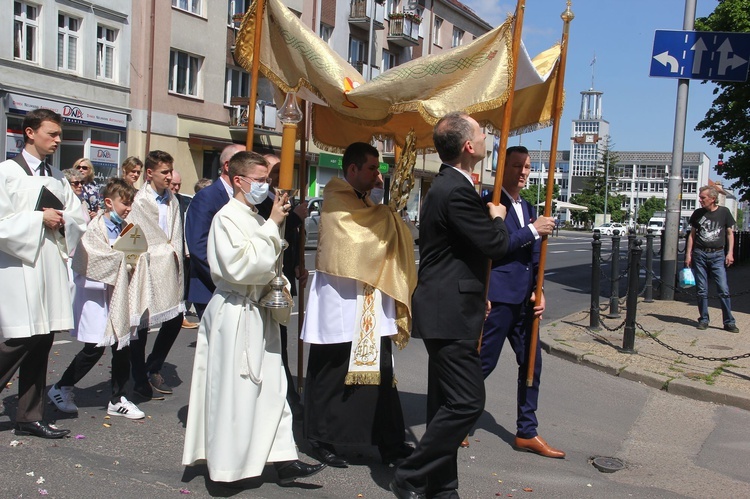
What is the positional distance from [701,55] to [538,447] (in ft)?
28.3

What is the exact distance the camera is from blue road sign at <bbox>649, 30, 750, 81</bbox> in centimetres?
1109

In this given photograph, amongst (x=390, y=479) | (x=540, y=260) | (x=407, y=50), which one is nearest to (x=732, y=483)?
(x=540, y=260)

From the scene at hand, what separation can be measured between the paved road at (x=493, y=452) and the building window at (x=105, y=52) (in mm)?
19681

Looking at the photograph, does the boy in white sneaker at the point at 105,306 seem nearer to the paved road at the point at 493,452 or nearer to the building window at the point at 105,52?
the paved road at the point at 493,452

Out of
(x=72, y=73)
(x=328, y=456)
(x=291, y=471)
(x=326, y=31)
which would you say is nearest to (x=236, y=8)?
(x=326, y=31)

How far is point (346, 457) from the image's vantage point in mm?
4984

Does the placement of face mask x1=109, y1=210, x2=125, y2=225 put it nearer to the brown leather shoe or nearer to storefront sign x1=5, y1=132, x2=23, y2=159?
the brown leather shoe

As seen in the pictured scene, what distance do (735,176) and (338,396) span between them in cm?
2366

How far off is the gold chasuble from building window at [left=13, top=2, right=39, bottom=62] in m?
20.3

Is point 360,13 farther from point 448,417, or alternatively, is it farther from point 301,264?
point 448,417

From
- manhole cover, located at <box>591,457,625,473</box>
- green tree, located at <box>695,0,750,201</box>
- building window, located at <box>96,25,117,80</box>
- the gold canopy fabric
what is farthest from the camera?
building window, located at <box>96,25,117,80</box>

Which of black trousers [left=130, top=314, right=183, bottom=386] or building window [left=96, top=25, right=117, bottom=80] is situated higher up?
building window [left=96, top=25, right=117, bottom=80]

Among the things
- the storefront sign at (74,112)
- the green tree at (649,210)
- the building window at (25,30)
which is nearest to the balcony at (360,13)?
the storefront sign at (74,112)

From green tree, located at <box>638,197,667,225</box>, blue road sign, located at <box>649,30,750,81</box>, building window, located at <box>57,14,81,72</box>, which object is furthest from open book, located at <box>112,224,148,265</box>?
green tree, located at <box>638,197,667,225</box>
